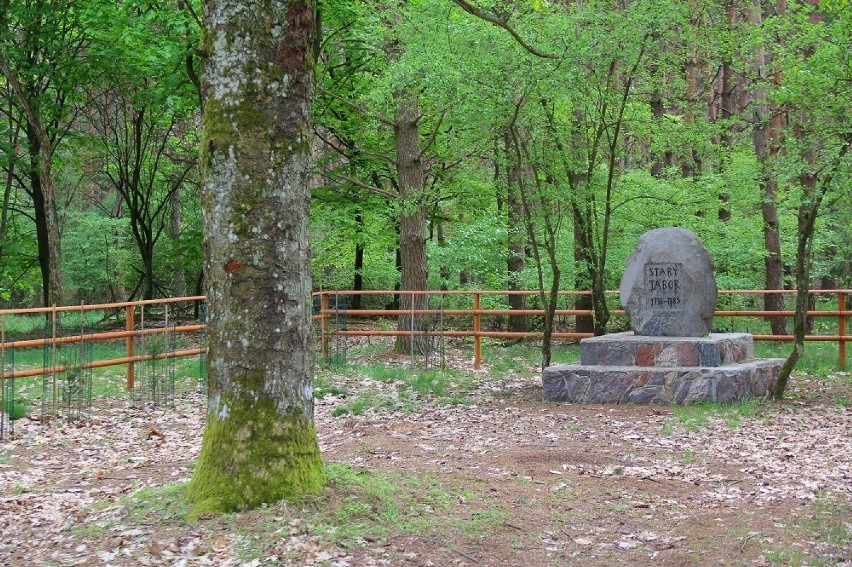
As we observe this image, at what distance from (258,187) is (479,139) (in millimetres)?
6308

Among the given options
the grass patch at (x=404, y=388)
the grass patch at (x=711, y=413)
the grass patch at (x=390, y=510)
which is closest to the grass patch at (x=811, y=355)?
the grass patch at (x=711, y=413)

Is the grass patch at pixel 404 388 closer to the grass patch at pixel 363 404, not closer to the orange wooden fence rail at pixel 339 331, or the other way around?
the grass patch at pixel 363 404

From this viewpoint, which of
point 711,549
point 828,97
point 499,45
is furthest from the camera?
point 499,45

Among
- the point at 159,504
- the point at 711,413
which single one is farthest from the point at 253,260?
the point at 711,413

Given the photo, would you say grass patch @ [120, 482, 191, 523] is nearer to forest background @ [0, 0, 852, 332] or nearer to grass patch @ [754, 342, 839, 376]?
forest background @ [0, 0, 852, 332]

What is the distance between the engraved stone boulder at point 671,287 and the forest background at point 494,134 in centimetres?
59

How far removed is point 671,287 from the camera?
34.0 feet

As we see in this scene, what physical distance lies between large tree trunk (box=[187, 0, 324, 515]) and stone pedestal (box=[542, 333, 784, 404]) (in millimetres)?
5648

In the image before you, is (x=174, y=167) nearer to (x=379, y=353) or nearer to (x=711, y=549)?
(x=379, y=353)

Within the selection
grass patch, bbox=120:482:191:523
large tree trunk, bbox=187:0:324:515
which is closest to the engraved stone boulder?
large tree trunk, bbox=187:0:324:515

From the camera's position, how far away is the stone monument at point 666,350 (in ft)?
31.3

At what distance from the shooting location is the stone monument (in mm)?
9539

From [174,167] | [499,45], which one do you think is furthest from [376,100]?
[174,167]

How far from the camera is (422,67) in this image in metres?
10.3
